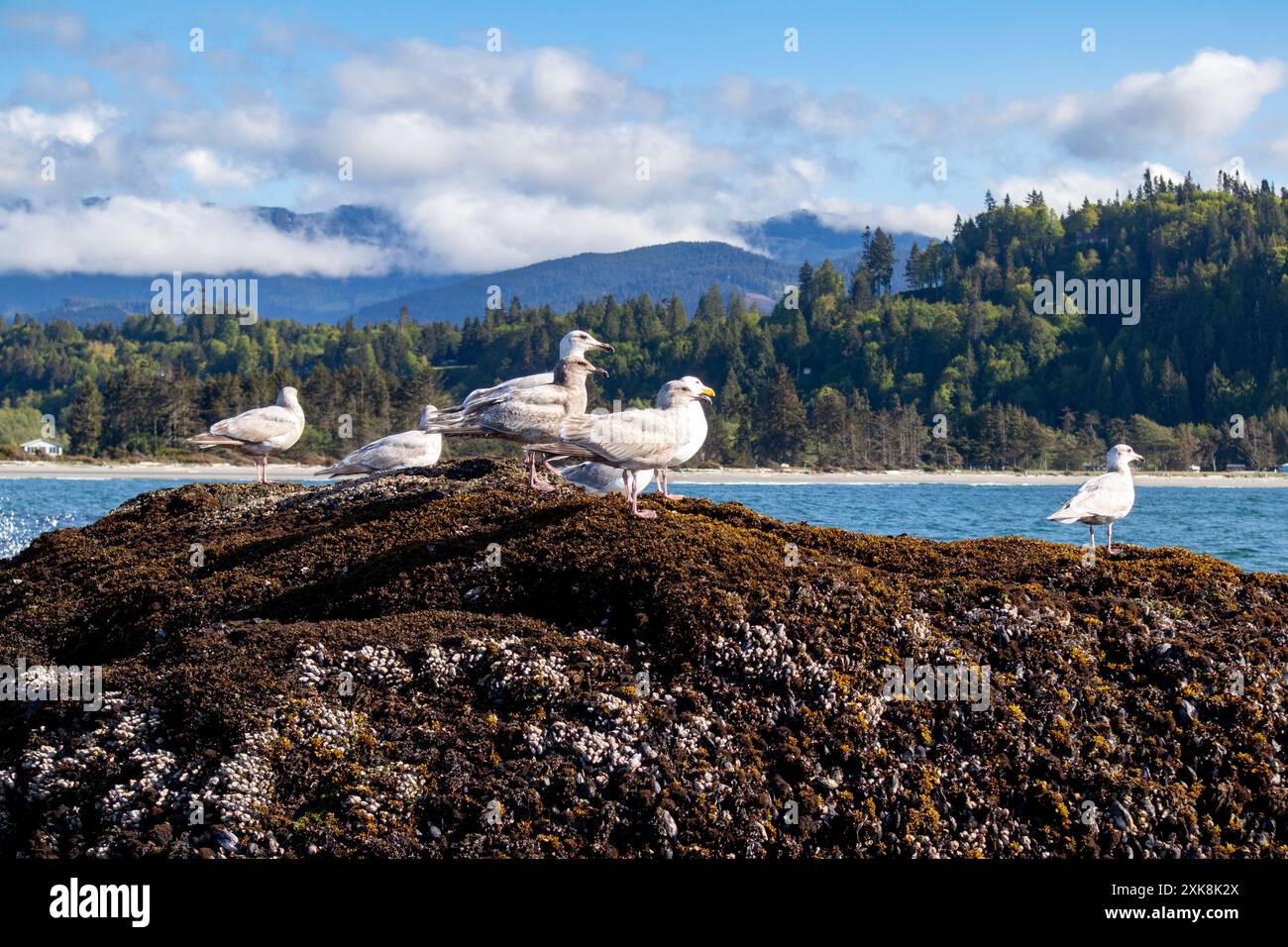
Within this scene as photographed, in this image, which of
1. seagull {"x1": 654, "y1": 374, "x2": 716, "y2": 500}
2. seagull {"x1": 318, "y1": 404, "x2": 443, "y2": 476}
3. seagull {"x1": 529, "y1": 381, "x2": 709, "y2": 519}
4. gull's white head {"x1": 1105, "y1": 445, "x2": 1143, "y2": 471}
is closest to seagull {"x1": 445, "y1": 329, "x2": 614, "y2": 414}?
seagull {"x1": 654, "y1": 374, "x2": 716, "y2": 500}

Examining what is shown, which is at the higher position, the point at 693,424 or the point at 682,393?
the point at 682,393

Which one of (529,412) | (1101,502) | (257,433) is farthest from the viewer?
(257,433)

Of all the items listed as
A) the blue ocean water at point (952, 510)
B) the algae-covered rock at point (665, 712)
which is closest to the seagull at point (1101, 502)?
the algae-covered rock at point (665, 712)

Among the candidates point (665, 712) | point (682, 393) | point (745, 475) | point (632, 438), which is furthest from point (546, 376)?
point (745, 475)

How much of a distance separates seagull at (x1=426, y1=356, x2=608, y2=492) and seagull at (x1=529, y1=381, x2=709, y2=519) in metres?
1.35

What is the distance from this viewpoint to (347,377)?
155 m

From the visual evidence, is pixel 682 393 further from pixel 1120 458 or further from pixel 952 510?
pixel 952 510

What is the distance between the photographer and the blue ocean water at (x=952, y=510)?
56.7 m

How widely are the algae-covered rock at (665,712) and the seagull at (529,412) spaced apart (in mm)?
2884

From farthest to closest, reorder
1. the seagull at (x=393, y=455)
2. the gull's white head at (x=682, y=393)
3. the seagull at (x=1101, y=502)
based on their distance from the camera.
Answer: the seagull at (x=393, y=455) < the seagull at (x=1101, y=502) < the gull's white head at (x=682, y=393)

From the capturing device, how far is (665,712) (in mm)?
10805

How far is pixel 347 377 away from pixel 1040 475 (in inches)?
3386

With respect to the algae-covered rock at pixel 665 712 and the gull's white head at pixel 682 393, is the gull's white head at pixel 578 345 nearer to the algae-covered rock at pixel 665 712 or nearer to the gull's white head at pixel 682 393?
the gull's white head at pixel 682 393

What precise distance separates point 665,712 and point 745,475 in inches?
A: 4948
